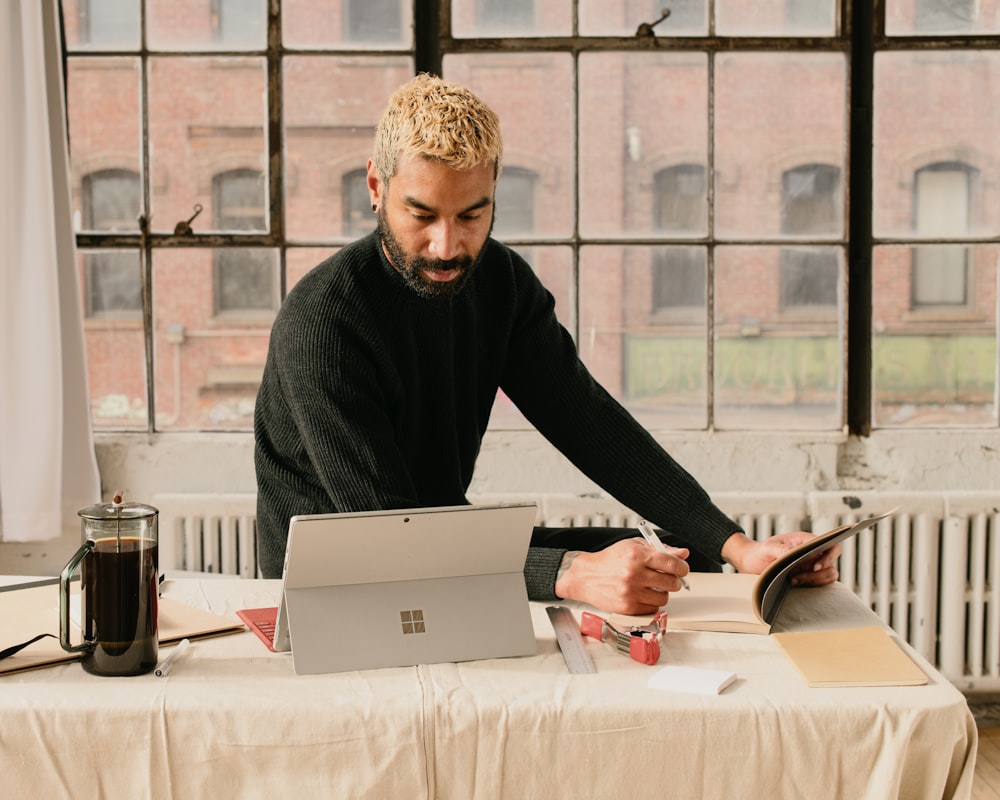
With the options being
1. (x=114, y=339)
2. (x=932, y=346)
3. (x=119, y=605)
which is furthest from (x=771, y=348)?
(x=119, y=605)

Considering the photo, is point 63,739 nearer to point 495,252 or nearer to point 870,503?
point 495,252

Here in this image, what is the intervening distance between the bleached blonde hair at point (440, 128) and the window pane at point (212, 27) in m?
1.52

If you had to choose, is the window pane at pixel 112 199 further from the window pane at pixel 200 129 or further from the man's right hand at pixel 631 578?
the man's right hand at pixel 631 578

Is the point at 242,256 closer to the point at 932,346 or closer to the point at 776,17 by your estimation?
the point at 776,17

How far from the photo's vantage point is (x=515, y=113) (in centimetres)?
296

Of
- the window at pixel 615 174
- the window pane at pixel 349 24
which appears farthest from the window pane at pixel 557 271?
the window pane at pixel 349 24

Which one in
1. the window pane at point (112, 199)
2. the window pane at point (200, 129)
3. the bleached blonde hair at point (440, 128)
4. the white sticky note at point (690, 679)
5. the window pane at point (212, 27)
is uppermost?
the window pane at point (212, 27)

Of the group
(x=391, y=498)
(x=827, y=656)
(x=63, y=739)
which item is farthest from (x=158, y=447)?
(x=827, y=656)

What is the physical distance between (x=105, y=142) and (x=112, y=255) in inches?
12.1

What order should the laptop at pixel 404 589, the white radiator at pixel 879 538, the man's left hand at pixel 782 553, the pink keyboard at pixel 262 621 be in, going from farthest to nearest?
the white radiator at pixel 879 538 < the man's left hand at pixel 782 553 < the pink keyboard at pixel 262 621 < the laptop at pixel 404 589

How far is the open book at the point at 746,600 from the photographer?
1422mm

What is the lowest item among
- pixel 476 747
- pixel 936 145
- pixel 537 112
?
pixel 476 747

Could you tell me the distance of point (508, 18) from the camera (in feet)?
9.64

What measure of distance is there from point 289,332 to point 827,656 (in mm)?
886
